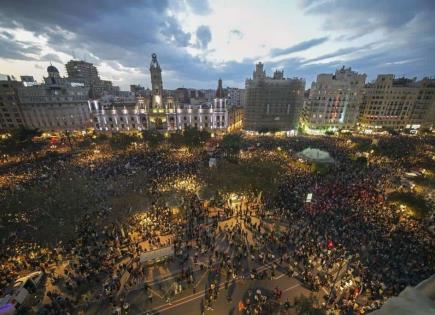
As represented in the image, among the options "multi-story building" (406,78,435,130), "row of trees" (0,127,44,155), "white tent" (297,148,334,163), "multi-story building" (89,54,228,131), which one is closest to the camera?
"white tent" (297,148,334,163)

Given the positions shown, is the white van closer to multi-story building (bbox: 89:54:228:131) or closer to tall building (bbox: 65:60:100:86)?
multi-story building (bbox: 89:54:228:131)

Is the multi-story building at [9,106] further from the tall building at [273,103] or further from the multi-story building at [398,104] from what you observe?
the multi-story building at [398,104]

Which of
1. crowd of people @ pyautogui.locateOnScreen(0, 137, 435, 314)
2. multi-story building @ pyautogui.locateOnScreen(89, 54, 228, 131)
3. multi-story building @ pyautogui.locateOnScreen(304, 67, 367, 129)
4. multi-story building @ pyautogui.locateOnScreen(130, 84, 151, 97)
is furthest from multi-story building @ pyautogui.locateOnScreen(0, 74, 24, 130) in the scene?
multi-story building @ pyautogui.locateOnScreen(304, 67, 367, 129)

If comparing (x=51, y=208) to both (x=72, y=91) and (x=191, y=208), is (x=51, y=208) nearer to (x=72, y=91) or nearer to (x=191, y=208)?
(x=191, y=208)

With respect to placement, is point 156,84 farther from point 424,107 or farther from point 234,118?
point 424,107

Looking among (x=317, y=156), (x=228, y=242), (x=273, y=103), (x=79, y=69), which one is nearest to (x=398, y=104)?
(x=273, y=103)

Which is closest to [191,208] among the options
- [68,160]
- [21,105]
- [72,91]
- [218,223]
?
[218,223]
